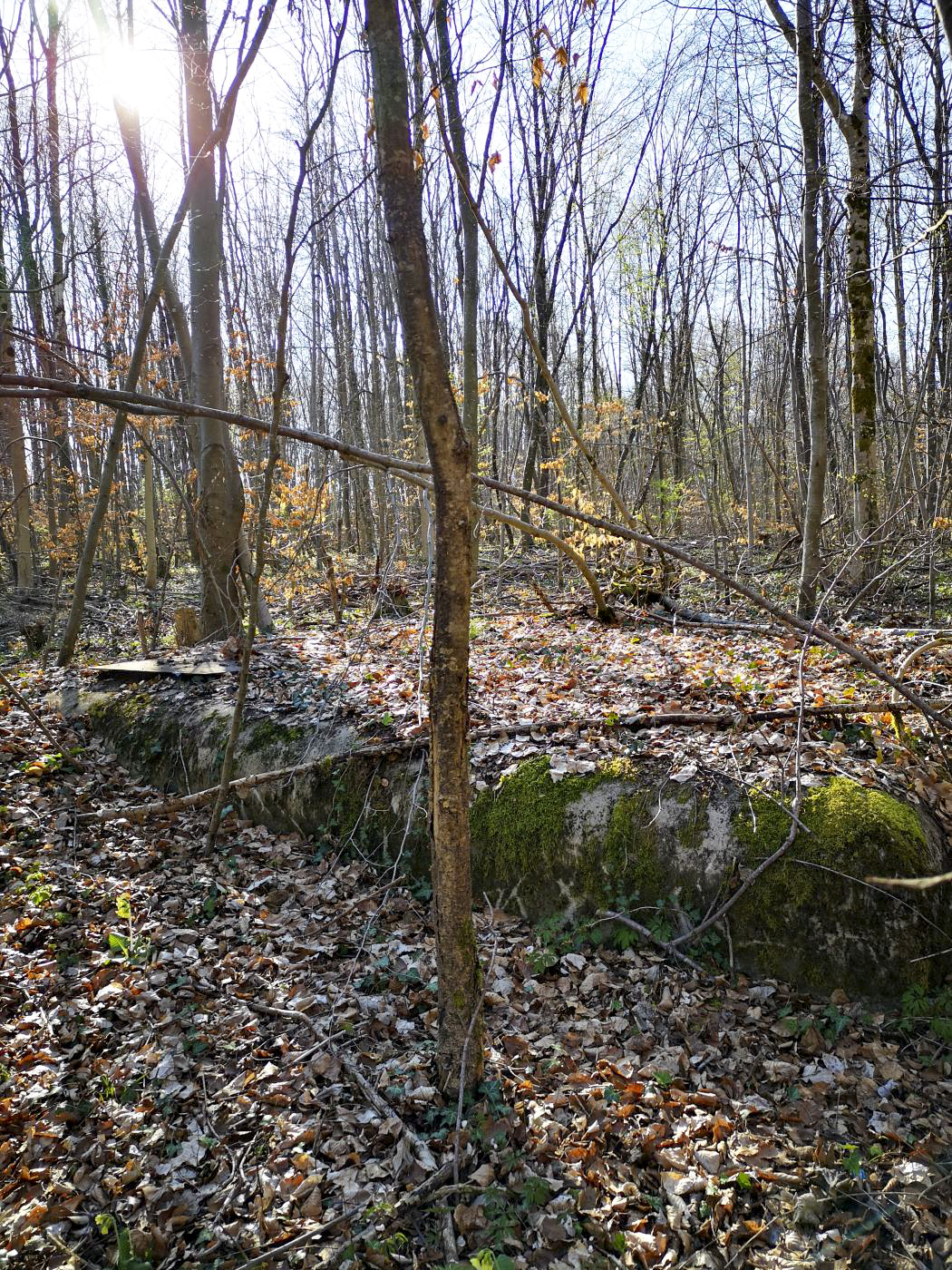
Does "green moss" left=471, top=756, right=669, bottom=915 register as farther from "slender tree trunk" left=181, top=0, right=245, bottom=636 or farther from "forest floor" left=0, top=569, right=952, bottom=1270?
"slender tree trunk" left=181, top=0, right=245, bottom=636

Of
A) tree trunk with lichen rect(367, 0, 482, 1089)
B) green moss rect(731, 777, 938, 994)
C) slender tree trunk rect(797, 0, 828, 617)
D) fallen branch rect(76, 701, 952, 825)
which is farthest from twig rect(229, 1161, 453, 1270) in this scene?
slender tree trunk rect(797, 0, 828, 617)

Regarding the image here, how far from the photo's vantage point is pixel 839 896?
3.25 metres

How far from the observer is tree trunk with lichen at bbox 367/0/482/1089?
210cm

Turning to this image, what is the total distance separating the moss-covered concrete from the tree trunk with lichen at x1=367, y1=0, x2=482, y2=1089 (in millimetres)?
837

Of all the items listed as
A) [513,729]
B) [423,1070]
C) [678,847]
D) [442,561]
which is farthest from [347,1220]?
[513,729]

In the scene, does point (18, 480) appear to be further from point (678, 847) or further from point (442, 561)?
point (678, 847)

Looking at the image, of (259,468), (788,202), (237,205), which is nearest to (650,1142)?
(259,468)

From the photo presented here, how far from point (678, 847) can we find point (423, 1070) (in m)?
1.60

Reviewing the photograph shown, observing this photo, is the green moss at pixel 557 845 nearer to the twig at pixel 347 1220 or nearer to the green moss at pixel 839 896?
the green moss at pixel 839 896

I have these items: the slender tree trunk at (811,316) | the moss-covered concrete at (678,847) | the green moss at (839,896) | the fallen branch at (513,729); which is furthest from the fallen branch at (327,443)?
the slender tree trunk at (811,316)

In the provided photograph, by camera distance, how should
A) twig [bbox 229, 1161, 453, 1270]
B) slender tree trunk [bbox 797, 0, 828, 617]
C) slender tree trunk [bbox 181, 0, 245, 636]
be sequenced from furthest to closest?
1. slender tree trunk [bbox 181, 0, 245, 636]
2. slender tree trunk [bbox 797, 0, 828, 617]
3. twig [bbox 229, 1161, 453, 1270]

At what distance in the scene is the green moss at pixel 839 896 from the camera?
3.16m

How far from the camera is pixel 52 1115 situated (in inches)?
106

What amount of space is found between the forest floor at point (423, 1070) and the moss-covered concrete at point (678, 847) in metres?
0.15
